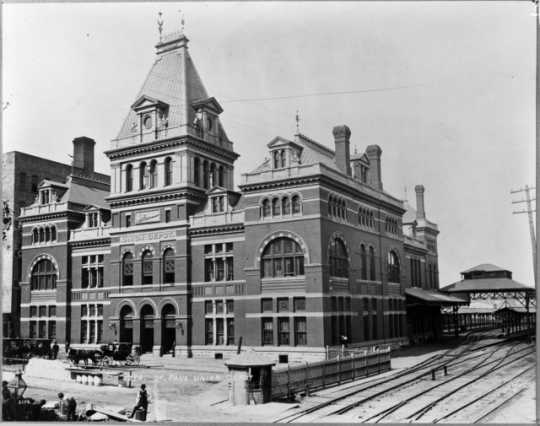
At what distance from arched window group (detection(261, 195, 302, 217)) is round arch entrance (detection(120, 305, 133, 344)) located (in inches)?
495

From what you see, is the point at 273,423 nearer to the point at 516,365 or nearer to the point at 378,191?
the point at 516,365

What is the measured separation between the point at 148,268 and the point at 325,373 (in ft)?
61.4

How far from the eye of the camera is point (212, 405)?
22531 mm

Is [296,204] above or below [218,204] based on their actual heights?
below

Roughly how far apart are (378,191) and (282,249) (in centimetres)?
1108

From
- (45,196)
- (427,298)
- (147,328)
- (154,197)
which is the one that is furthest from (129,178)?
(427,298)

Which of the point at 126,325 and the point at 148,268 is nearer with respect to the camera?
the point at 148,268

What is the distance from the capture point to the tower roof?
40656mm

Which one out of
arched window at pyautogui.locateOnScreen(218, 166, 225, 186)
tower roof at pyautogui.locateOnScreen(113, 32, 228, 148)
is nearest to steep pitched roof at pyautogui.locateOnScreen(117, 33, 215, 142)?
tower roof at pyautogui.locateOnScreen(113, 32, 228, 148)

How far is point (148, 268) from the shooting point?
41.5m

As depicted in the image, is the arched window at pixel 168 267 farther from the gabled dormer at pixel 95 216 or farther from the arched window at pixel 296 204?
the arched window at pixel 296 204

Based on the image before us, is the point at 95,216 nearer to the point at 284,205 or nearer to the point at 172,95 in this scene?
the point at 172,95

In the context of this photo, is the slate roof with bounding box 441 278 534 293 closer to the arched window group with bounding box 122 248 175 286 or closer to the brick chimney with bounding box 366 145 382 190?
the brick chimney with bounding box 366 145 382 190

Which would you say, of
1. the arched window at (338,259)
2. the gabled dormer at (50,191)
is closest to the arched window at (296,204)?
the arched window at (338,259)
